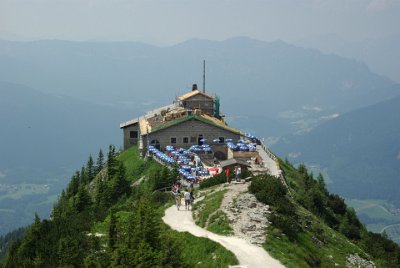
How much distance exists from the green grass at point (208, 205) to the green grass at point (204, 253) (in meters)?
4.28

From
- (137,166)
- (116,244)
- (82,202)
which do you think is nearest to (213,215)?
(116,244)

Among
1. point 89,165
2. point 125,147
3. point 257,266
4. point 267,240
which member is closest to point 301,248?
point 267,240

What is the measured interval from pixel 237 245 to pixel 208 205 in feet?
27.6

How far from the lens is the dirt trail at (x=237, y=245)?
29.6m

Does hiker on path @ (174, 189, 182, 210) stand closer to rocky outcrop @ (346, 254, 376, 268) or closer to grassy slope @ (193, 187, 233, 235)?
grassy slope @ (193, 187, 233, 235)

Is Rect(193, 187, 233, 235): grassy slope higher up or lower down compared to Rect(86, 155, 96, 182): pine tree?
lower down

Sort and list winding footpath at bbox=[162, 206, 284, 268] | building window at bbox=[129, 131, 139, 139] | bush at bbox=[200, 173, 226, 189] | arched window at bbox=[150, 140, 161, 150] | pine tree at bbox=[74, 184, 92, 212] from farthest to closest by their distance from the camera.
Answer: building window at bbox=[129, 131, 139, 139] → arched window at bbox=[150, 140, 161, 150] → pine tree at bbox=[74, 184, 92, 212] → bush at bbox=[200, 173, 226, 189] → winding footpath at bbox=[162, 206, 284, 268]

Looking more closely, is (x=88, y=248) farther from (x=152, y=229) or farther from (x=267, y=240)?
(x=267, y=240)

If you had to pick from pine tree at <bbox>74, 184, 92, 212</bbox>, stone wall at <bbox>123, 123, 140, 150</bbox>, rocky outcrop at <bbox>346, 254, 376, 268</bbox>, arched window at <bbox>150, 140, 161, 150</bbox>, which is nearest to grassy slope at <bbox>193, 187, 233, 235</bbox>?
rocky outcrop at <bbox>346, 254, 376, 268</bbox>

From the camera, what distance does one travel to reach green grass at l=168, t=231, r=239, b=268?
29500mm

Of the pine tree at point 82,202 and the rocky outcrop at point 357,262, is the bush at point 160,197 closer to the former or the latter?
the pine tree at point 82,202

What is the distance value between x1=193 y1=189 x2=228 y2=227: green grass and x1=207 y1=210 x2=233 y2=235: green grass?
0.61 meters

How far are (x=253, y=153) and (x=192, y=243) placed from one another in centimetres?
3650

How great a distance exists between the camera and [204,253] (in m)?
30.9
